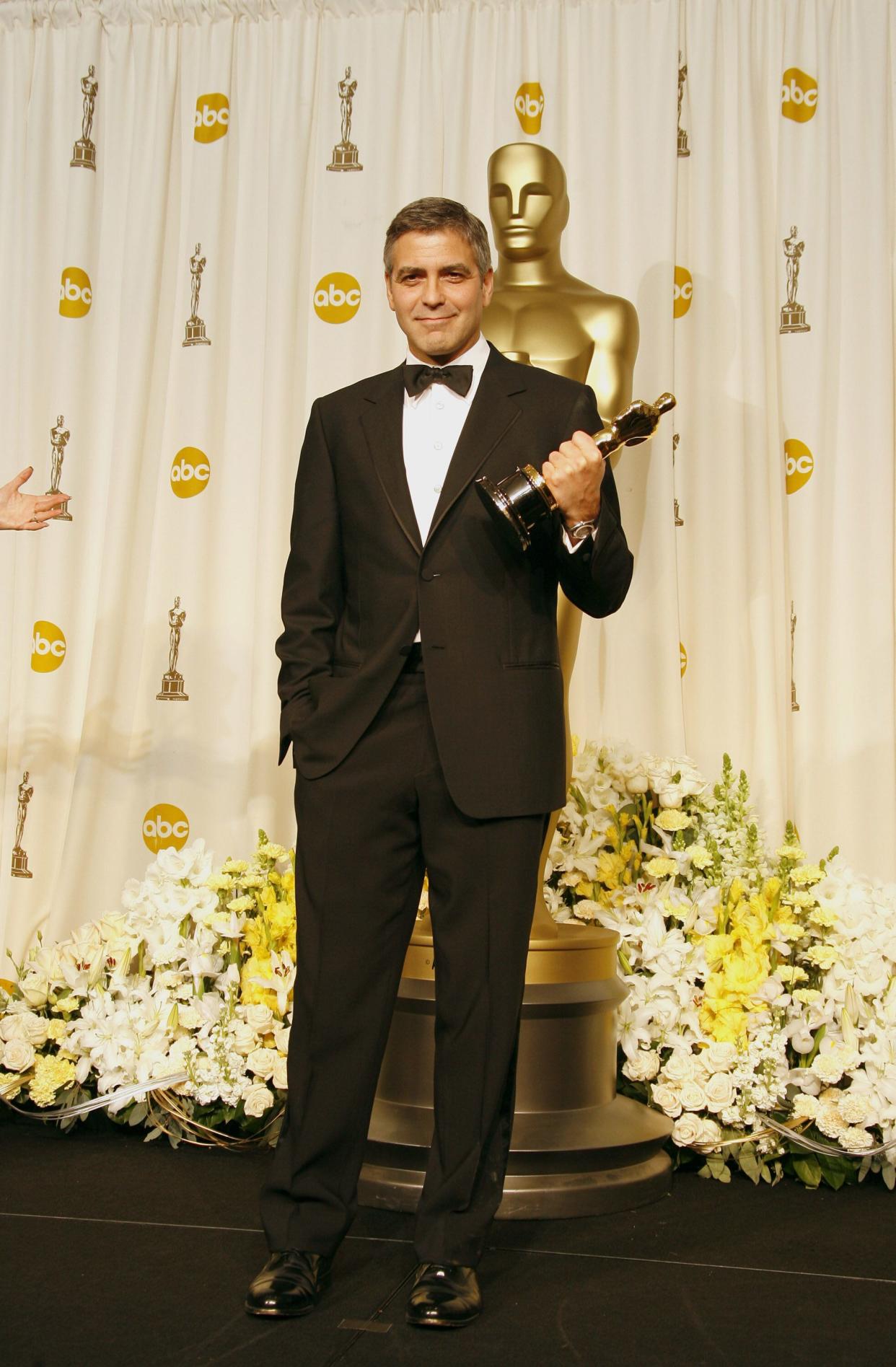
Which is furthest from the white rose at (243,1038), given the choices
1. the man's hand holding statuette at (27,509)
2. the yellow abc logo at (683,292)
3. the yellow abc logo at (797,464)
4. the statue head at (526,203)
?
the yellow abc logo at (683,292)

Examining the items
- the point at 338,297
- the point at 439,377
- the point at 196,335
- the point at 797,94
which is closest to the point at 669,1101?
the point at 439,377

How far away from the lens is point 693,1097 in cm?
252

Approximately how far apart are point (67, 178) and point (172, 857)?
210 cm

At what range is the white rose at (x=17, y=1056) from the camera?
2.77m

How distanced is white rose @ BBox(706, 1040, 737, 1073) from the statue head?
1.64 metres

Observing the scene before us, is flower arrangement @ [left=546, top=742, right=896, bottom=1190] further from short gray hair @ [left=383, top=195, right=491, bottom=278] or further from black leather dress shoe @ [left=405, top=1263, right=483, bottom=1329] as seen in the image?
short gray hair @ [left=383, top=195, right=491, bottom=278]

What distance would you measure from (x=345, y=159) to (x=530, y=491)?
7.76 feet

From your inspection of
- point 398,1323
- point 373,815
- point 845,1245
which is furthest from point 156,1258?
point 845,1245

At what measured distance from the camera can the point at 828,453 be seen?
3.46 m

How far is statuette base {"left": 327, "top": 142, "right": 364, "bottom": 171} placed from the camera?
3713 millimetres

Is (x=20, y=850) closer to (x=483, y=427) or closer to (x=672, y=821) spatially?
(x=672, y=821)

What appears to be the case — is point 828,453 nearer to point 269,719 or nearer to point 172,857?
point 269,719

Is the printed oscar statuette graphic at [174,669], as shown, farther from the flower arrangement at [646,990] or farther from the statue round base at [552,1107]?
the statue round base at [552,1107]

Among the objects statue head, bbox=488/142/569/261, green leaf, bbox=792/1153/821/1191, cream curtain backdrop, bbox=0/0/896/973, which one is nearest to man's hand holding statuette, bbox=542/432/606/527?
statue head, bbox=488/142/569/261
